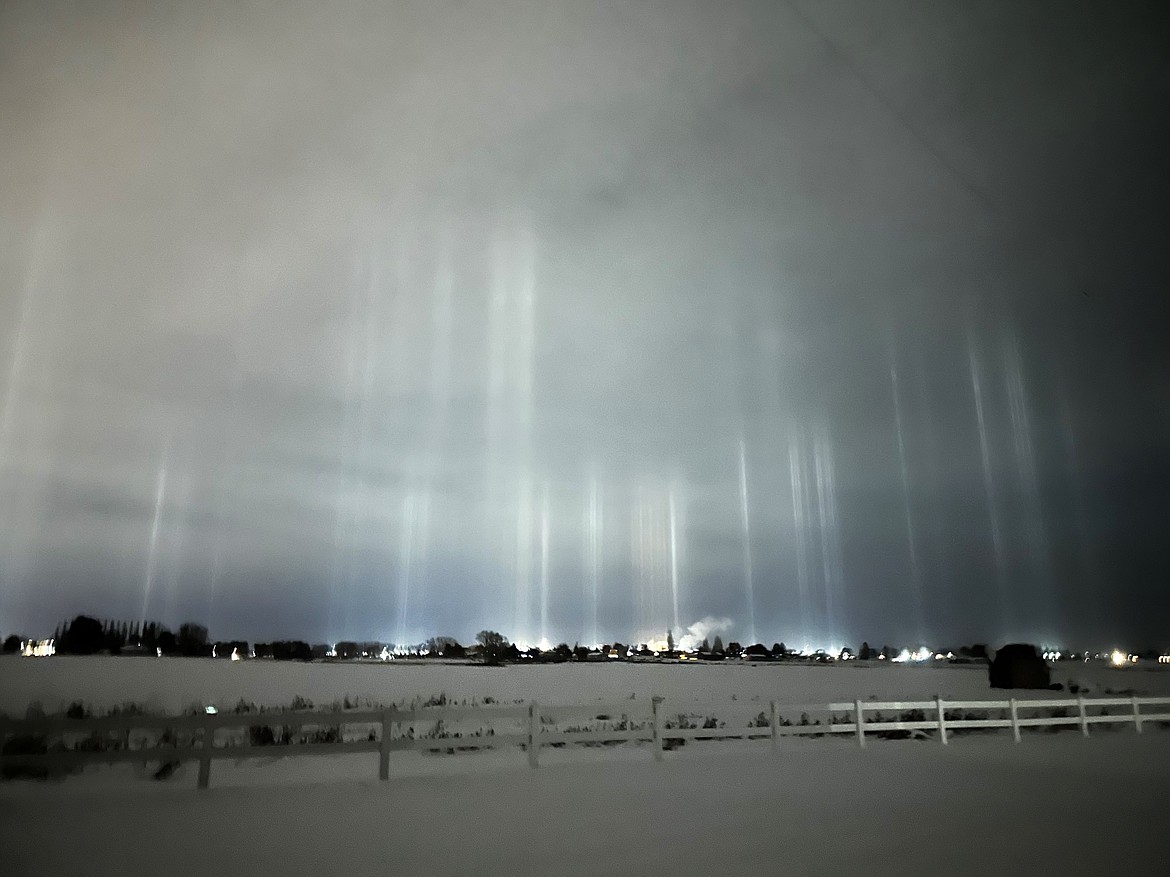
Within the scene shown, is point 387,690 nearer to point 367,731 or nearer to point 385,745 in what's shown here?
point 367,731

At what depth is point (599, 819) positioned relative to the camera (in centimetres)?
918

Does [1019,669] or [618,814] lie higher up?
[1019,669]

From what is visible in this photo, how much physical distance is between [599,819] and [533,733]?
187 inches

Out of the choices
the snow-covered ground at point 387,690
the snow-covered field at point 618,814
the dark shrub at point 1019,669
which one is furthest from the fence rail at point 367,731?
the dark shrub at point 1019,669

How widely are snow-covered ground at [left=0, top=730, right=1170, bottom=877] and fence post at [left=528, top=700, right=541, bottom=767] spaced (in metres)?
0.37

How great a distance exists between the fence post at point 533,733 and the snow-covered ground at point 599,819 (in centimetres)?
37

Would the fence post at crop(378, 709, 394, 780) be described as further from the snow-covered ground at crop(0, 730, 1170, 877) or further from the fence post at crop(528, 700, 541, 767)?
the fence post at crop(528, 700, 541, 767)

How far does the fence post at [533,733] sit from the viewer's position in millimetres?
13734

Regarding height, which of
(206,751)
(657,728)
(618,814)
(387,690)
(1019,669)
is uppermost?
(206,751)

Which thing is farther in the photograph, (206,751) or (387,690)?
(387,690)

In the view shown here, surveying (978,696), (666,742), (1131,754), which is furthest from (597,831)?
(978,696)

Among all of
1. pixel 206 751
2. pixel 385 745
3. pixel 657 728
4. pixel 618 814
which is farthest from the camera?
pixel 657 728

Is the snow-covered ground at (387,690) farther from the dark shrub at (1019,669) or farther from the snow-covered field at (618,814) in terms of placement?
the snow-covered field at (618,814)

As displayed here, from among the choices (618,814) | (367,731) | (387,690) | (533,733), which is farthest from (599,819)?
(387,690)
